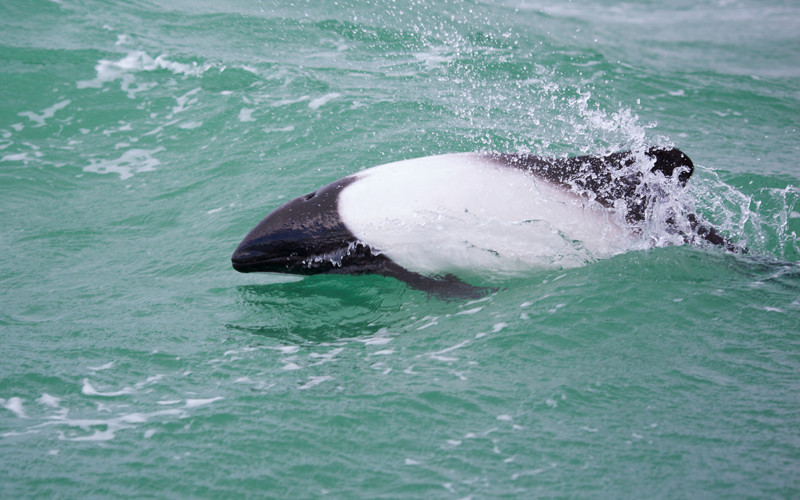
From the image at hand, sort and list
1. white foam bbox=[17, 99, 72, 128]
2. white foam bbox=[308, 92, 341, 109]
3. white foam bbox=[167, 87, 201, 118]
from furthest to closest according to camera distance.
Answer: white foam bbox=[167, 87, 201, 118], white foam bbox=[308, 92, 341, 109], white foam bbox=[17, 99, 72, 128]

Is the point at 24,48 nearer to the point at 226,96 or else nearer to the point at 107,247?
the point at 226,96

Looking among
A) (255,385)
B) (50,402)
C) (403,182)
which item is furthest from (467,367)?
(50,402)

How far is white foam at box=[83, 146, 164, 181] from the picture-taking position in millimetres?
9039

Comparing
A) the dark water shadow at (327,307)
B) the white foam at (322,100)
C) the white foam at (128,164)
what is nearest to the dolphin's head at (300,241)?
the dark water shadow at (327,307)

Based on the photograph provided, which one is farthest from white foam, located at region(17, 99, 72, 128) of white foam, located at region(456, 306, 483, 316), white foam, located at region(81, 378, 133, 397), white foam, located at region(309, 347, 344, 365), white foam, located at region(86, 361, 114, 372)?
white foam, located at region(456, 306, 483, 316)

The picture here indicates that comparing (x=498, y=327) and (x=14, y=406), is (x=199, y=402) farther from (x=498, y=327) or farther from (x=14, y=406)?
(x=498, y=327)

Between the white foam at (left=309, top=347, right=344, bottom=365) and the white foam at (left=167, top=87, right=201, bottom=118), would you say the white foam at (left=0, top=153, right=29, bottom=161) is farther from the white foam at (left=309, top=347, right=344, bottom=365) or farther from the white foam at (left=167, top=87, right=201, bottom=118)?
the white foam at (left=309, top=347, right=344, bottom=365)

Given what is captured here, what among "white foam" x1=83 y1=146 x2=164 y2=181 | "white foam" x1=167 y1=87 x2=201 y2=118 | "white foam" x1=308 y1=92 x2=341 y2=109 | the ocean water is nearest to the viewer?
the ocean water

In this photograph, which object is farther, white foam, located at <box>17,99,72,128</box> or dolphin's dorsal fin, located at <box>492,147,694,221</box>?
white foam, located at <box>17,99,72,128</box>

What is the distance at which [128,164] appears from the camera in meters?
9.20

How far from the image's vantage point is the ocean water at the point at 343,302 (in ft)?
13.2

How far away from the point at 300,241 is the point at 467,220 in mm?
1416

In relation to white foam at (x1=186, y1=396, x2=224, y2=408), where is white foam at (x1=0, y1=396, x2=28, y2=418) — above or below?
below

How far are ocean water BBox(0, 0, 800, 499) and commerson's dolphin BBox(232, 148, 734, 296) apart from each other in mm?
248
